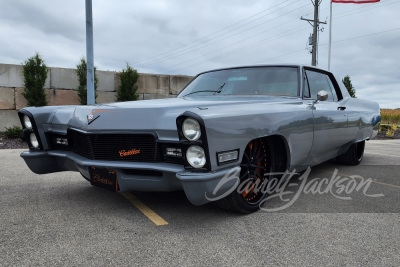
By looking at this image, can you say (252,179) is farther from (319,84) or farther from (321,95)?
(319,84)

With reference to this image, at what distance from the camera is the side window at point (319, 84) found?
4023 mm

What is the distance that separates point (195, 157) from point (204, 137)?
180mm

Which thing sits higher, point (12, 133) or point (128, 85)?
point (128, 85)

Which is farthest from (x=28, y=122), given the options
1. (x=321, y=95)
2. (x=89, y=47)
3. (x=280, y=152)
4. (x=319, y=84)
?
(x=89, y=47)

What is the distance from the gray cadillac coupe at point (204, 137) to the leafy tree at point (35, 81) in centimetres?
740

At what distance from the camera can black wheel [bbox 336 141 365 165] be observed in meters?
5.27

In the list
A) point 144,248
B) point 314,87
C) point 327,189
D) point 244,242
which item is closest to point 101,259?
point 144,248

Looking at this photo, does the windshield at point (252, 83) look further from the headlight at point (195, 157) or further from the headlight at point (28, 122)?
the headlight at point (28, 122)

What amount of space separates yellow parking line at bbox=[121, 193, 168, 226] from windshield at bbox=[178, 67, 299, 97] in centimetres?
135

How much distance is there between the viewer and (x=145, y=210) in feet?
9.74

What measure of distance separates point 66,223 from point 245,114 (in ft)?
5.34

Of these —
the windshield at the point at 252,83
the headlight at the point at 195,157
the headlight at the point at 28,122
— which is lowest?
the headlight at the point at 195,157

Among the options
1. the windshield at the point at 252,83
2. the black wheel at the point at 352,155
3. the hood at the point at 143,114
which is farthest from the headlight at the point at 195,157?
the black wheel at the point at 352,155

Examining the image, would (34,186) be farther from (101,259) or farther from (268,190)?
(268,190)
